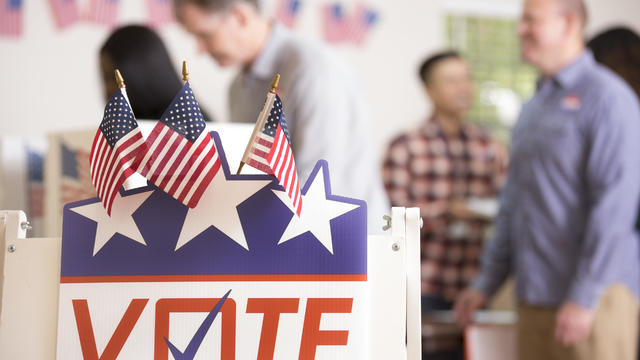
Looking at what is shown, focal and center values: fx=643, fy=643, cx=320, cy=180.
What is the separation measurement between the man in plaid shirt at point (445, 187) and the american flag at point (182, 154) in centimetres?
206

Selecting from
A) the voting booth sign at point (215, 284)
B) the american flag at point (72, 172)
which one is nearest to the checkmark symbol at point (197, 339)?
the voting booth sign at point (215, 284)

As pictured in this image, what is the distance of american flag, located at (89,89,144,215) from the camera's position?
79cm

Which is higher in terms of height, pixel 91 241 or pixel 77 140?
pixel 77 140

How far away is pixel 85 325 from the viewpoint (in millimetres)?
815

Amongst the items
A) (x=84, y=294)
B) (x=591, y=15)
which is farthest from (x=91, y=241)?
(x=591, y=15)

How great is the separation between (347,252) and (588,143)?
4.30 feet

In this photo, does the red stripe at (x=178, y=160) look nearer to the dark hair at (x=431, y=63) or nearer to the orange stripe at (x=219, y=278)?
the orange stripe at (x=219, y=278)

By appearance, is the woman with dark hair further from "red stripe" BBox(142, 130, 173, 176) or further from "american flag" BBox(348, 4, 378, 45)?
"american flag" BBox(348, 4, 378, 45)

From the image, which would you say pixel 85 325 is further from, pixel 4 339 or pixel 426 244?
pixel 426 244

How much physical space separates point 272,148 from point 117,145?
191 millimetres

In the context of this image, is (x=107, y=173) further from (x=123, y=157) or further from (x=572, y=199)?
(x=572, y=199)

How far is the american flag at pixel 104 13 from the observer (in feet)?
11.5

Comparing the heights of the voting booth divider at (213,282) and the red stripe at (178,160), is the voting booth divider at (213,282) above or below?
below

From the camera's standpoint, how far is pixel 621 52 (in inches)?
91.8
